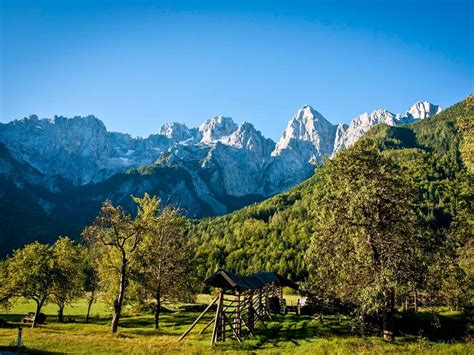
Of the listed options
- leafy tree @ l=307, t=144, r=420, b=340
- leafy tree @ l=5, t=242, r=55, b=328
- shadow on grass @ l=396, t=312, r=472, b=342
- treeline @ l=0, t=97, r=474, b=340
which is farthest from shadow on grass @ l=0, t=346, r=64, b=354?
shadow on grass @ l=396, t=312, r=472, b=342

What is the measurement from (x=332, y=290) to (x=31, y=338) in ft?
92.6

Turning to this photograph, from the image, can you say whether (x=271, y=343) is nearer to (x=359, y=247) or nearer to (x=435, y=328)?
(x=359, y=247)

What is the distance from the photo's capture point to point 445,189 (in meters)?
196

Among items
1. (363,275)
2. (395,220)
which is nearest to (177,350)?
(363,275)

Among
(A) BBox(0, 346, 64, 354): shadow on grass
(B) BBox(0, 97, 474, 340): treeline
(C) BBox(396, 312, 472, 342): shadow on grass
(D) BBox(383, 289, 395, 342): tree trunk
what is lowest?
(A) BBox(0, 346, 64, 354): shadow on grass

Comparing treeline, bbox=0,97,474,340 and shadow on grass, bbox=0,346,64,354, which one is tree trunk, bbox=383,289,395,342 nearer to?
treeline, bbox=0,97,474,340

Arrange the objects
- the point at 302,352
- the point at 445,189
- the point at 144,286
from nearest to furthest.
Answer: the point at 302,352 → the point at 144,286 → the point at 445,189

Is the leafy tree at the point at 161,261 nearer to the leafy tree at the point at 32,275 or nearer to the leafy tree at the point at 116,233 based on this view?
the leafy tree at the point at 116,233

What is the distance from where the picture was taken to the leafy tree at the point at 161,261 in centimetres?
4806

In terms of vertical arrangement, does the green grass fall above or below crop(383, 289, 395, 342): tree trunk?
below

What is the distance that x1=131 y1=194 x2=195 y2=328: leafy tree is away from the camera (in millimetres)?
48062

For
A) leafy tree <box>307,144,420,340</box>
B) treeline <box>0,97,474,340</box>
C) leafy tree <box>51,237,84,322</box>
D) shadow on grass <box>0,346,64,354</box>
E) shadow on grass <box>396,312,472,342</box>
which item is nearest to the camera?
shadow on grass <box>0,346,64,354</box>

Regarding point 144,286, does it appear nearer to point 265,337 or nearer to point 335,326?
point 265,337

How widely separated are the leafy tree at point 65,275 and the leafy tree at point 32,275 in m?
1.22
